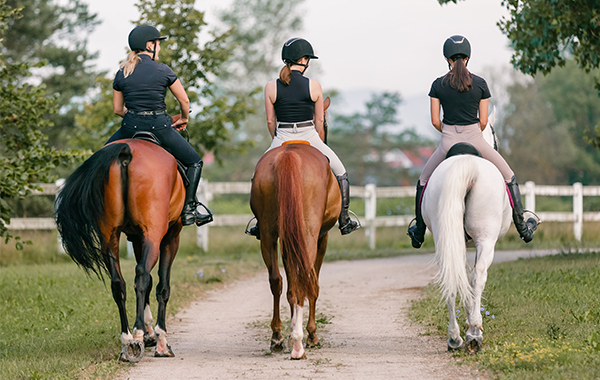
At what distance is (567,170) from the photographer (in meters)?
52.8

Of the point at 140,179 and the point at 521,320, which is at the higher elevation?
the point at 140,179

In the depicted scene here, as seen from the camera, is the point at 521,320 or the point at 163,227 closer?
the point at 163,227

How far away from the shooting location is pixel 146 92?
6.76m

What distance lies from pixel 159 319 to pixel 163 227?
3.14ft

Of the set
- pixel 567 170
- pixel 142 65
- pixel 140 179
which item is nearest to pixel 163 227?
pixel 140 179

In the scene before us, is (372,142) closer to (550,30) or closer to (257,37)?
(257,37)

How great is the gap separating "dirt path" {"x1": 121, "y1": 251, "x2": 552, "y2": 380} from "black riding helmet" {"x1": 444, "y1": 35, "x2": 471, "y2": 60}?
2.80 meters

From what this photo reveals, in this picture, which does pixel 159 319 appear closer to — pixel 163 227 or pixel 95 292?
pixel 163 227

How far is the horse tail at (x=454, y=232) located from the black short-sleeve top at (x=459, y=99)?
0.78 meters

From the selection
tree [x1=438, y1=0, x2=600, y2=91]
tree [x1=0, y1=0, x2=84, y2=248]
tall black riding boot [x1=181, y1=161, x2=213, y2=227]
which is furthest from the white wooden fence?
tall black riding boot [x1=181, y1=161, x2=213, y2=227]

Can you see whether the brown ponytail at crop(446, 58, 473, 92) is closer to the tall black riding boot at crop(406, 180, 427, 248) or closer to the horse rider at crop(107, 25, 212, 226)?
the tall black riding boot at crop(406, 180, 427, 248)

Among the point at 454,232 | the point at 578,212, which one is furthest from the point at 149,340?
the point at 578,212

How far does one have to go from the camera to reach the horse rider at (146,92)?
266 inches

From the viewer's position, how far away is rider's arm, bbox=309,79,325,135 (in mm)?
6875
